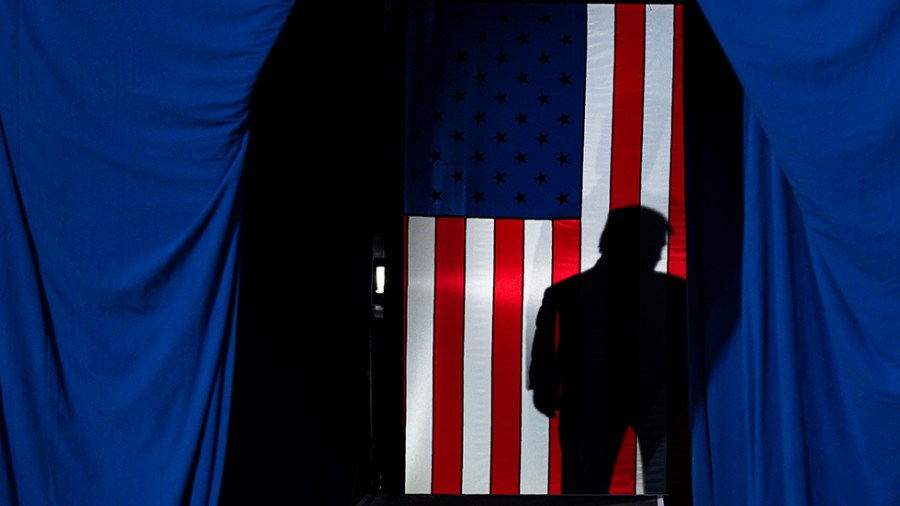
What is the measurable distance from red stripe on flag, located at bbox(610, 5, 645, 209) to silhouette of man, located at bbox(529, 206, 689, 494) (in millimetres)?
133

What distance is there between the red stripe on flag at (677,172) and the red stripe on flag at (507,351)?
0.79m

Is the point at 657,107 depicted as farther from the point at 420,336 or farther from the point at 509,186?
the point at 420,336

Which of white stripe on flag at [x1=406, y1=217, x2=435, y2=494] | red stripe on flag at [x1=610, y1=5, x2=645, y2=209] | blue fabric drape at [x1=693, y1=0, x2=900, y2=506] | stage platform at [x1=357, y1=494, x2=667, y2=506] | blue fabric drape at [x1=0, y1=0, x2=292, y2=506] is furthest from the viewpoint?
white stripe on flag at [x1=406, y1=217, x2=435, y2=494]

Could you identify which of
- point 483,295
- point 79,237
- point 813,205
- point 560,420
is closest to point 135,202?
point 79,237

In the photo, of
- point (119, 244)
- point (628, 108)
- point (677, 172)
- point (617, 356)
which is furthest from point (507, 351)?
point (119, 244)

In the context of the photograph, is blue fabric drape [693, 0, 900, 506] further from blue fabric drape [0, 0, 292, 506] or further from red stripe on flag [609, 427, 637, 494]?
red stripe on flag [609, 427, 637, 494]

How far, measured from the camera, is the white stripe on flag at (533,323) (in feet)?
17.0

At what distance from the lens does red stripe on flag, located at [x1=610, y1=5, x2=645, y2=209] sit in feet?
16.7

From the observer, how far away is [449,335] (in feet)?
17.0

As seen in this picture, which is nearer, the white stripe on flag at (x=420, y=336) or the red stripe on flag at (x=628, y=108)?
the red stripe on flag at (x=628, y=108)

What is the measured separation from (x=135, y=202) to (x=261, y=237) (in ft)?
2.73

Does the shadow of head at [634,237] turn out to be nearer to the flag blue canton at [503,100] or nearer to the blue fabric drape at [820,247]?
the flag blue canton at [503,100]

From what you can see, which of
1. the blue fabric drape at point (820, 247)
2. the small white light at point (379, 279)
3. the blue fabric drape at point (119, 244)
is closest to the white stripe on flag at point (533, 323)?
the small white light at point (379, 279)

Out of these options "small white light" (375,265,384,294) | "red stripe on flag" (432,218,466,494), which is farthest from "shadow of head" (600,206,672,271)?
"small white light" (375,265,384,294)
